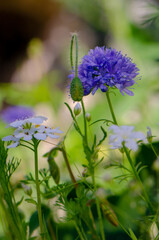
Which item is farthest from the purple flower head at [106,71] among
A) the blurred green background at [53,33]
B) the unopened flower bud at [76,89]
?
the blurred green background at [53,33]

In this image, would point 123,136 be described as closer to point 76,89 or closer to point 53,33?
point 76,89

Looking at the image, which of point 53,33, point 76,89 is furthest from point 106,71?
point 53,33

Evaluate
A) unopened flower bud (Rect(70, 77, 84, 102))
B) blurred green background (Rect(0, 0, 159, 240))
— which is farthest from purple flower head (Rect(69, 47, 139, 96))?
blurred green background (Rect(0, 0, 159, 240))

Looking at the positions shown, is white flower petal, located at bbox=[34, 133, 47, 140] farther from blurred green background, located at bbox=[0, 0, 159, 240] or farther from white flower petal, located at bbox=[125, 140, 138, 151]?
blurred green background, located at bbox=[0, 0, 159, 240]

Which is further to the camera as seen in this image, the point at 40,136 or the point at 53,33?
the point at 53,33

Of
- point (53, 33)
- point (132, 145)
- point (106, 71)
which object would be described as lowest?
point (132, 145)

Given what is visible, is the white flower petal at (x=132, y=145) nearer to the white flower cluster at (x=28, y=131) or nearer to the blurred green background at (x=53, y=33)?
the white flower cluster at (x=28, y=131)

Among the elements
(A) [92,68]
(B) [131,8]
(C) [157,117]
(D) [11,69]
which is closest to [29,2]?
(D) [11,69]

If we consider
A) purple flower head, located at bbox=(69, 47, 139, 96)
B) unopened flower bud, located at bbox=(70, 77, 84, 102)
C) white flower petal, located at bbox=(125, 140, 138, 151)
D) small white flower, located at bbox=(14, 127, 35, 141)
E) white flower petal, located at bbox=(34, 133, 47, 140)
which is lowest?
white flower petal, located at bbox=(125, 140, 138, 151)
